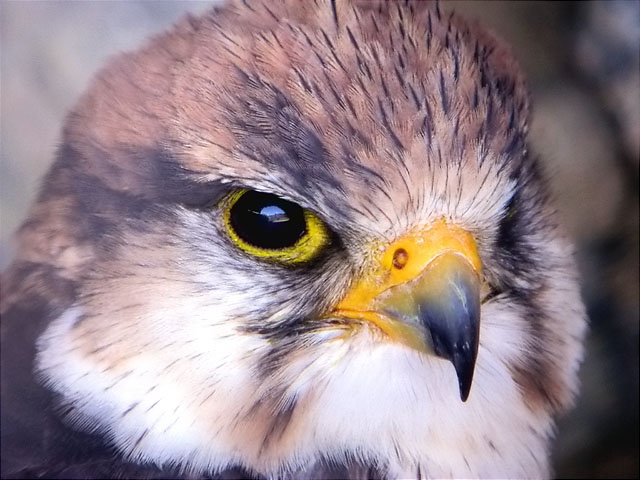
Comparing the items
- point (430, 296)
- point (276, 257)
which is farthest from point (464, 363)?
point (276, 257)

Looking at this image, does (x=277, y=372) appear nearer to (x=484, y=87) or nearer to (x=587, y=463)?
(x=484, y=87)

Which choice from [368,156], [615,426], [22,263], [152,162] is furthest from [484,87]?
[615,426]

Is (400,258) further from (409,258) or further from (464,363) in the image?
(464,363)

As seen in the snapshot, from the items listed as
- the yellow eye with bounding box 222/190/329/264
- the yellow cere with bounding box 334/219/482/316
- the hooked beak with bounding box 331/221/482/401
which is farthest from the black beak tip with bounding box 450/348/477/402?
the yellow eye with bounding box 222/190/329/264

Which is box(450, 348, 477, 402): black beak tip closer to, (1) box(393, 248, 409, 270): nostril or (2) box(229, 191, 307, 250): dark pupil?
(1) box(393, 248, 409, 270): nostril

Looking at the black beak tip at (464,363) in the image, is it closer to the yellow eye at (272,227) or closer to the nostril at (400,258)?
the nostril at (400,258)

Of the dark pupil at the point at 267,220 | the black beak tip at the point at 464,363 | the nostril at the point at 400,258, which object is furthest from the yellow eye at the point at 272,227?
the black beak tip at the point at 464,363

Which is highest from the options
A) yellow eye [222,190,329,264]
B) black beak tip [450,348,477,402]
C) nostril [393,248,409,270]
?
nostril [393,248,409,270]
